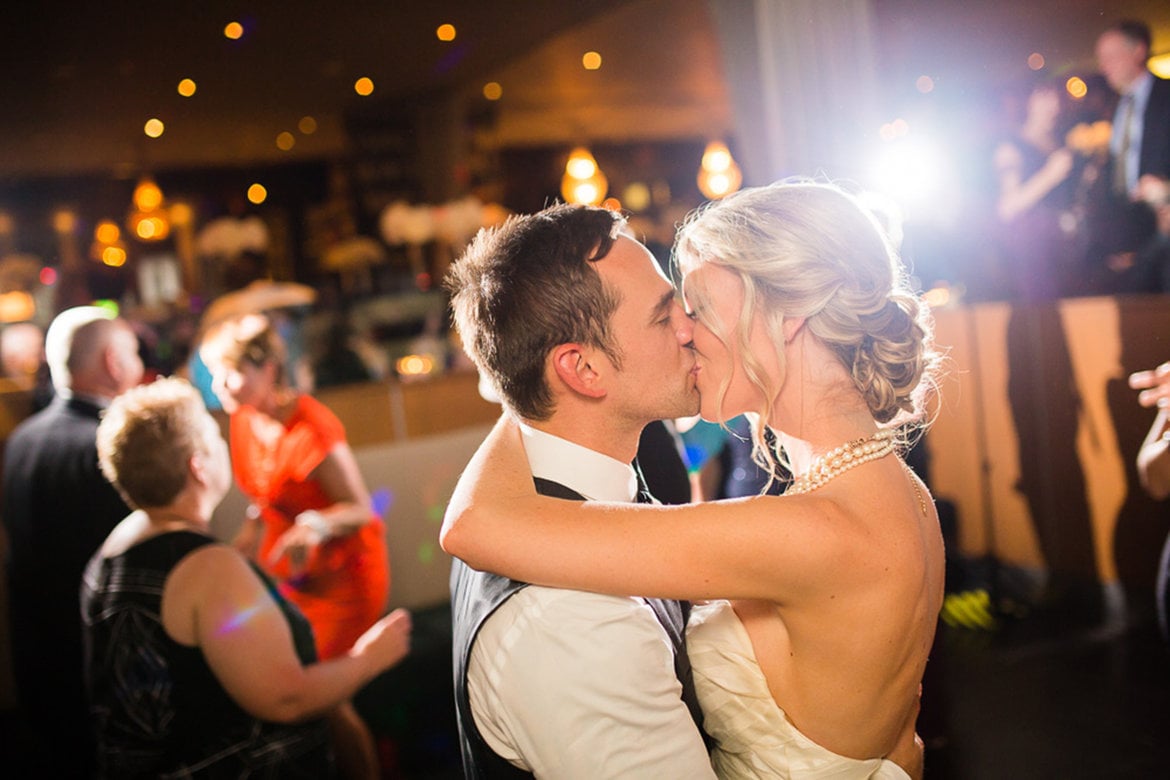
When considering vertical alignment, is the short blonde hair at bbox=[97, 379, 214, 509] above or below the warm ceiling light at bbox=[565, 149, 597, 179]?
below

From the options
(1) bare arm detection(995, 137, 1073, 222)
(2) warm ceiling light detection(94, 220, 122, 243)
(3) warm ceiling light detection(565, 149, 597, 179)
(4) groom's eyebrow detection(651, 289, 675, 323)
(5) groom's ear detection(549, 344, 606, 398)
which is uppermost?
(2) warm ceiling light detection(94, 220, 122, 243)

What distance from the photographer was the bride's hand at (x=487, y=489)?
123cm

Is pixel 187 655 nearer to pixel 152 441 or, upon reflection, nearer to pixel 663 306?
Result: pixel 152 441

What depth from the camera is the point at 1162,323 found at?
A: 130 inches

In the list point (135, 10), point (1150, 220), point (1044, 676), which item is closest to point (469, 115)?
point (135, 10)

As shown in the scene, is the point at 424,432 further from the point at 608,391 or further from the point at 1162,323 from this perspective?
the point at 608,391

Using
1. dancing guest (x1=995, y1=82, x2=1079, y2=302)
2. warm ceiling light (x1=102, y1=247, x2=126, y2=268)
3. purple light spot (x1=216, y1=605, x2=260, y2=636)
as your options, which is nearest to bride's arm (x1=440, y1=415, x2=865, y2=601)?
purple light spot (x1=216, y1=605, x2=260, y2=636)

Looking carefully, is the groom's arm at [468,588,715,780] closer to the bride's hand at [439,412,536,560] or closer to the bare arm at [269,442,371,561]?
the bride's hand at [439,412,536,560]

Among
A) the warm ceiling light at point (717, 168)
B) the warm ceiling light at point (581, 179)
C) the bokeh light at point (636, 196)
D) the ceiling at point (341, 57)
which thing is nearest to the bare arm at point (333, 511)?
the ceiling at point (341, 57)

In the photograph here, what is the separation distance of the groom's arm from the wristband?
1.86 metres

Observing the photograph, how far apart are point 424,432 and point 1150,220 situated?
3.39m

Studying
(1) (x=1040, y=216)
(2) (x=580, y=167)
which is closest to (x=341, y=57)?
(2) (x=580, y=167)

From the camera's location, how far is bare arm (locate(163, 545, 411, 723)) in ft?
6.15

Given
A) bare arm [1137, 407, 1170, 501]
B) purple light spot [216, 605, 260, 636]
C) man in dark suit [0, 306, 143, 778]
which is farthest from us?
man in dark suit [0, 306, 143, 778]
